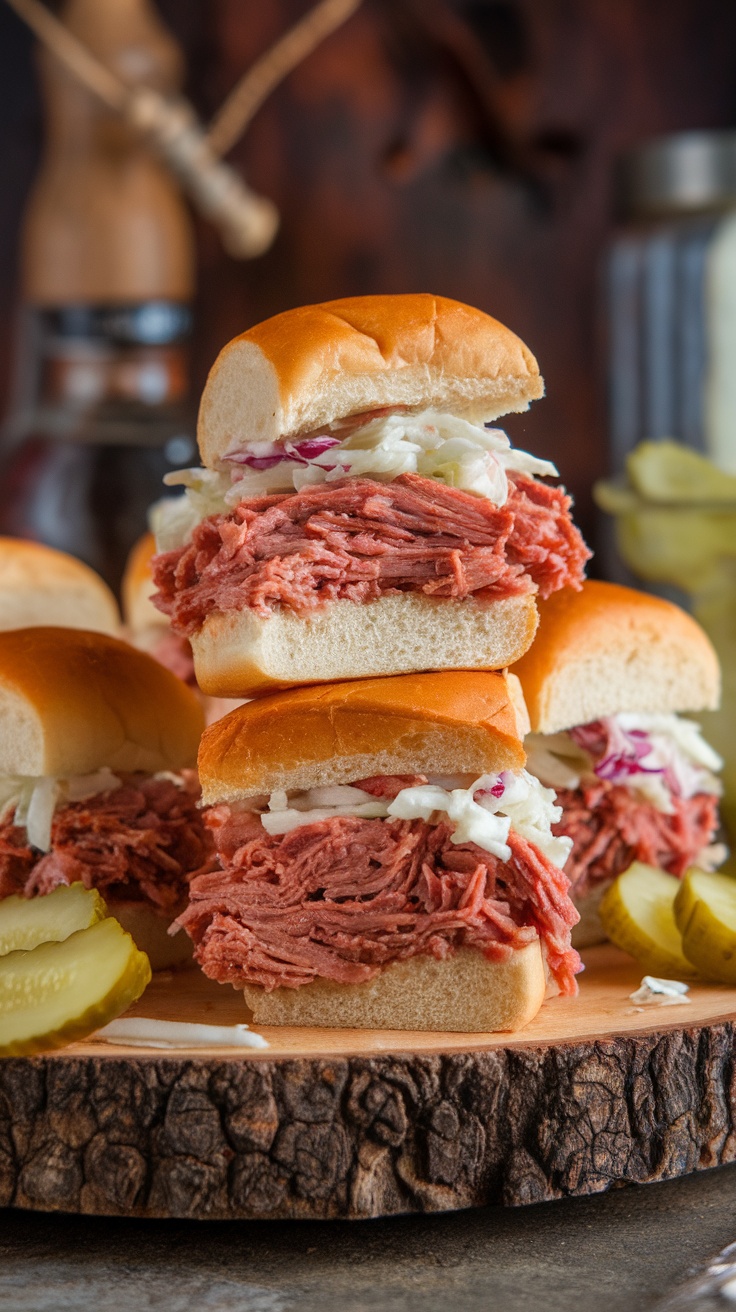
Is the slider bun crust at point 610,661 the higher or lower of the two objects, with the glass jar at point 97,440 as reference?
lower

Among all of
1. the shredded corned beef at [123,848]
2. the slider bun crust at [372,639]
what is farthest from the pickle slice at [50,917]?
the slider bun crust at [372,639]

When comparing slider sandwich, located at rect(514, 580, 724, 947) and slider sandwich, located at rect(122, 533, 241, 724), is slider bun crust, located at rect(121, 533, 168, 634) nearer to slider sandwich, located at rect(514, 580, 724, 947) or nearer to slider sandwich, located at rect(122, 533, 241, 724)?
slider sandwich, located at rect(122, 533, 241, 724)

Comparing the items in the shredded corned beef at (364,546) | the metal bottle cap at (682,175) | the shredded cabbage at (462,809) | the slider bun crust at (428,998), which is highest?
the metal bottle cap at (682,175)

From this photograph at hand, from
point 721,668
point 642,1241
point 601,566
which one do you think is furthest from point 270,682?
point 601,566

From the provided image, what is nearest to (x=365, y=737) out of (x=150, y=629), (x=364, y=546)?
(x=364, y=546)

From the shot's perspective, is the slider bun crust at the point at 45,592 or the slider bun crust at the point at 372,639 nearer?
the slider bun crust at the point at 372,639

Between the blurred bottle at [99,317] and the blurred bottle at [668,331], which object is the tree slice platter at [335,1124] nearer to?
the blurred bottle at [668,331]

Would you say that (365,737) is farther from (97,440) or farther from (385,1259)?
(97,440)

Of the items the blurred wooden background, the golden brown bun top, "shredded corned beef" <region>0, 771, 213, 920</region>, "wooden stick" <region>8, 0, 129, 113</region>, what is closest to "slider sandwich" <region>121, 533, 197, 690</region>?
the golden brown bun top
